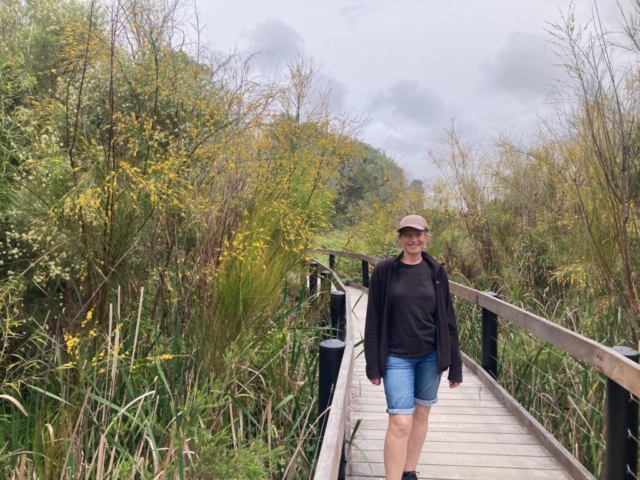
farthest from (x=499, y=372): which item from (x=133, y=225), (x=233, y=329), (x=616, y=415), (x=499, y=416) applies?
(x=133, y=225)

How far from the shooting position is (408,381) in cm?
247

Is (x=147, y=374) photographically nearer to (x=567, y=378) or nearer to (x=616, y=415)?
(x=616, y=415)

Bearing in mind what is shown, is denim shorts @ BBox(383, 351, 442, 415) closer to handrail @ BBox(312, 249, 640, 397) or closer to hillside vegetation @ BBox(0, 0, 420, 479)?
hillside vegetation @ BBox(0, 0, 420, 479)

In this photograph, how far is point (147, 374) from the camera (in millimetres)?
2967

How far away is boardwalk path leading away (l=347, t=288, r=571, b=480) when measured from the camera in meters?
2.83

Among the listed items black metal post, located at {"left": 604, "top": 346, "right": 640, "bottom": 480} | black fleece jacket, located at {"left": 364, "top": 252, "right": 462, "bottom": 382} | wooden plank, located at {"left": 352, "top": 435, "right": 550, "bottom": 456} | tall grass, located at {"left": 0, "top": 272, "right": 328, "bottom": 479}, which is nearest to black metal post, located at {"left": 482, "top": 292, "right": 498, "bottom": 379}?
wooden plank, located at {"left": 352, "top": 435, "right": 550, "bottom": 456}

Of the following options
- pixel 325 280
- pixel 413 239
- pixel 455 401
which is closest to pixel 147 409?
pixel 413 239

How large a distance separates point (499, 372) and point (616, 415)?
2.46m

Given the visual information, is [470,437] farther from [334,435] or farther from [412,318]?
[334,435]

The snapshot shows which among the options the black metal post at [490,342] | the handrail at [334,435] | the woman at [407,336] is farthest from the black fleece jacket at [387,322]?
the black metal post at [490,342]

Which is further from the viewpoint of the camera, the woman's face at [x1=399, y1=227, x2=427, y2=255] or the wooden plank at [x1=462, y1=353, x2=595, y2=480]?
the wooden plank at [x1=462, y1=353, x2=595, y2=480]

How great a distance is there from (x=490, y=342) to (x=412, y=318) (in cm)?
228

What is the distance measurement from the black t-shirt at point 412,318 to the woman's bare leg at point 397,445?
1.06 ft

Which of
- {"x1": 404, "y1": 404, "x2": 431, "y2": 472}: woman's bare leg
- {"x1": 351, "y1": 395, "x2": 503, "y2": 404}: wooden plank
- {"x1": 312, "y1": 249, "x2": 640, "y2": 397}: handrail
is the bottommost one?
{"x1": 351, "y1": 395, "x2": 503, "y2": 404}: wooden plank
